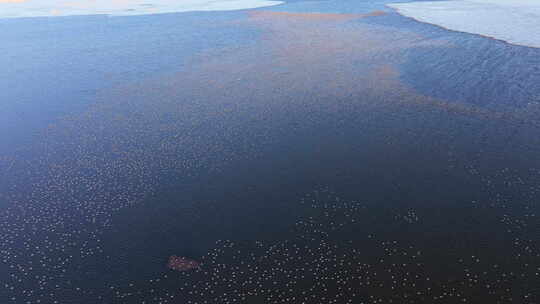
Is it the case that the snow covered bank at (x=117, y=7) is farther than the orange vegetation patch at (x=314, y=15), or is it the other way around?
the snow covered bank at (x=117, y=7)

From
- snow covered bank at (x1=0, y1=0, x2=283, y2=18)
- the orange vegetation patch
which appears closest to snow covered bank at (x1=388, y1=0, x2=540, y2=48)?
the orange vegetation patch

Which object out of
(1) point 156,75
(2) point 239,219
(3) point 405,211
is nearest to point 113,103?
(1) point 156,75

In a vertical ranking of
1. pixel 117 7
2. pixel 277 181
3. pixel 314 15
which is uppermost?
pixel 117 7

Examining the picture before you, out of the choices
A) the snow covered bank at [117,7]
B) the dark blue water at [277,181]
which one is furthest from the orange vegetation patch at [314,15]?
the dark blue water at [277,181]

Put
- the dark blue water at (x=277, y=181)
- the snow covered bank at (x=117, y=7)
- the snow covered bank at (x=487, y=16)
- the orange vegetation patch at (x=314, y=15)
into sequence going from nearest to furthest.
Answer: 1. the dark blue water at (x=277, y=181)
2. the snow covered bank at (x=487, y=16)
3. the orange vegetation patch at (x=314, y=15)
4. the snow covered bank at (x=117, y=7)

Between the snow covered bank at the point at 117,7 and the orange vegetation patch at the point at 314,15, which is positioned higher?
the snow covered bank at the point at 117,7

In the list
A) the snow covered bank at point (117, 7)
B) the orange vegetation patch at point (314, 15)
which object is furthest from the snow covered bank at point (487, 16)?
the snow covered bank at point (117, 7)

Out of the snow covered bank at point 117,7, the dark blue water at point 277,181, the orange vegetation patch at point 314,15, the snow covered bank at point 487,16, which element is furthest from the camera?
the snow covered bank at point 117,7

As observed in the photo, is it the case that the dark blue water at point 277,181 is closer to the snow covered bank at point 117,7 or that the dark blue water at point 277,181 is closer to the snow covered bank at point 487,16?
the snow covered bank at point 487,16

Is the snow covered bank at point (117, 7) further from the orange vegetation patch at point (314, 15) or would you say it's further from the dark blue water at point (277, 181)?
the dark blue water at point (277, 181)

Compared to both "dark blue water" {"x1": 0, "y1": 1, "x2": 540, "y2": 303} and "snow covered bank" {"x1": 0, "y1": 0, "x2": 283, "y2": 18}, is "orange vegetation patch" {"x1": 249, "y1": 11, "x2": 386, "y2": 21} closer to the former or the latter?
"snow covered bank" {"x1": 0, "y1": 0, "x2": 283, "y2": 18}

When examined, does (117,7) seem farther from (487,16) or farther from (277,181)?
(277,181)

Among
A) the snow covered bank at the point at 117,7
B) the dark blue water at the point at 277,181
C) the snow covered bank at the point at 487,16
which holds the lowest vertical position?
the dark blue water at the point at 277,181

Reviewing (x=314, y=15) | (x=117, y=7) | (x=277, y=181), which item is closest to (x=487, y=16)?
(x=314, y=15)
